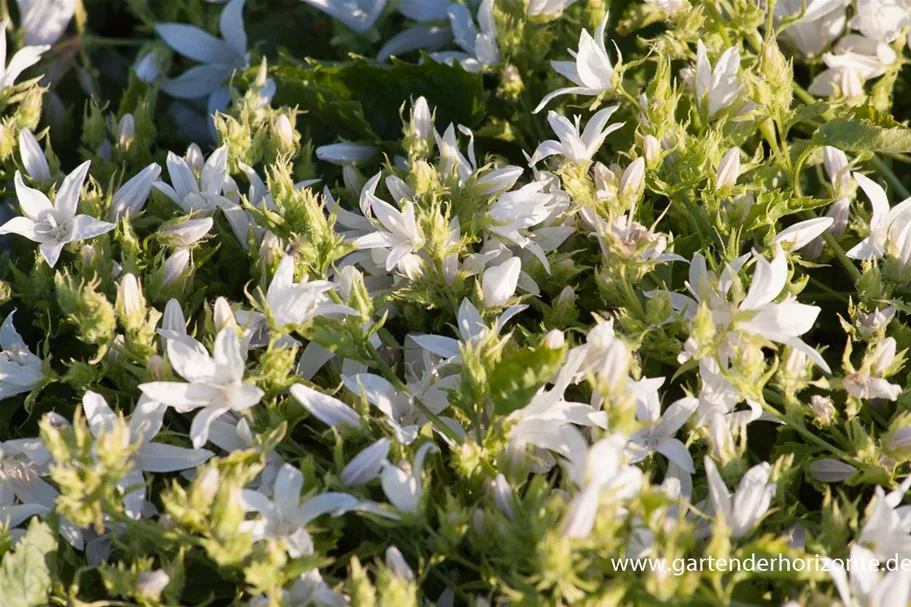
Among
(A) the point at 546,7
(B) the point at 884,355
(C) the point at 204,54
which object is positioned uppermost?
(A) the point at 546,7

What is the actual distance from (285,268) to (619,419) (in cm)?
33

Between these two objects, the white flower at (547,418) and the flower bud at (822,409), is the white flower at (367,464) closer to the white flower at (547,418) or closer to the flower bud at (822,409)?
the white flower at (547,418)

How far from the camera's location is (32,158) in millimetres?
1076

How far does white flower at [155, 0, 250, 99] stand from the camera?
1376 millimetres

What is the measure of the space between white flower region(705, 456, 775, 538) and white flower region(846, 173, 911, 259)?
31 centimetres

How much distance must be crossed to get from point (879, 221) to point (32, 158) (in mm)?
921

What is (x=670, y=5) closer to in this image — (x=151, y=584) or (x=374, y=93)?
(x=374, y=93)

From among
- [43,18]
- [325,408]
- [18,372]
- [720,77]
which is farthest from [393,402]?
[43,18]

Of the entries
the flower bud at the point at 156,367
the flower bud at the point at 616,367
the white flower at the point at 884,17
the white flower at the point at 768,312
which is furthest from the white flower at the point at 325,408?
the white flower at the point at 884,17

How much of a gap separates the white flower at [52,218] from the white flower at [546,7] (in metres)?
0.54

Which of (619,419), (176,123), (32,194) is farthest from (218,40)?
(619,419)

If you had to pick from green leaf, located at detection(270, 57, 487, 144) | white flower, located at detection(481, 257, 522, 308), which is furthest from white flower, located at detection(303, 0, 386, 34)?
white flower, located at detection(481, 257, 522, 308)

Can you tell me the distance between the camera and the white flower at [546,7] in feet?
3.78

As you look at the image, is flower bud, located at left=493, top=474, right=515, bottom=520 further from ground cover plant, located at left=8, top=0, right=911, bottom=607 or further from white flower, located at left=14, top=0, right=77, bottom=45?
white flower, located at left=14, top=0, right=77, bottom=45
